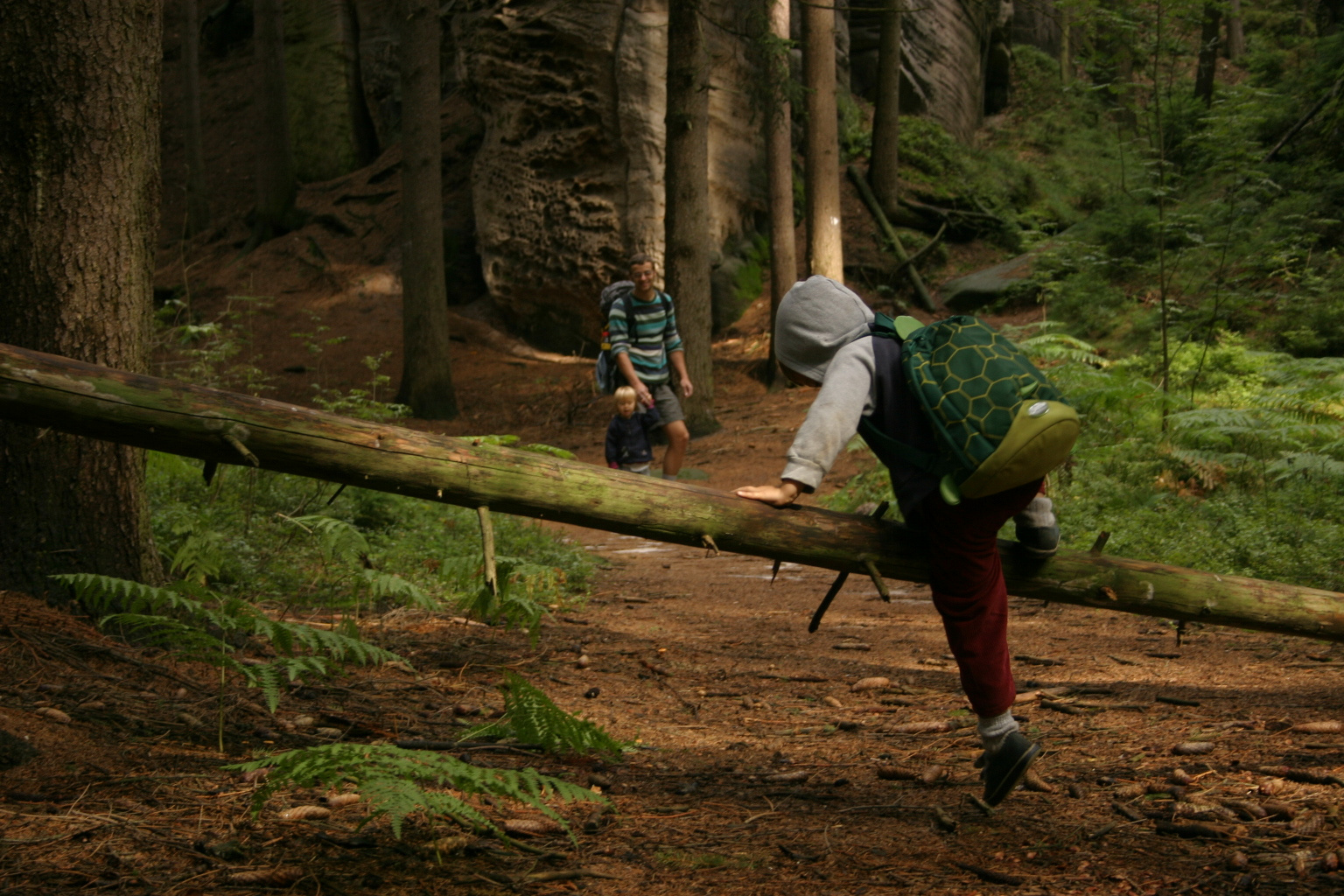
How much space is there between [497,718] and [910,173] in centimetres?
2080

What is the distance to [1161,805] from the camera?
3258 mm

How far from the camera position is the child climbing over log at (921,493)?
330cm

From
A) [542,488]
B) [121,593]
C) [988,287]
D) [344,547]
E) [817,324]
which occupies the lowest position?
[121,593]

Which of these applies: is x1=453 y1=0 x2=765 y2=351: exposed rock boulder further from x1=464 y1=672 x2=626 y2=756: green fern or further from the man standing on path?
x1=464 y1=672 x2=626 y2=756: green fern

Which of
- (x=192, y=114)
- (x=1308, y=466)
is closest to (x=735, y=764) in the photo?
(x=1308, y=466)

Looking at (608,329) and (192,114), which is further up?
(192,114)

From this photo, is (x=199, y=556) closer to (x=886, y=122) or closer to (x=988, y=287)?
(x=988, y=287)

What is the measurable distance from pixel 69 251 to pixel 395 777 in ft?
10.0

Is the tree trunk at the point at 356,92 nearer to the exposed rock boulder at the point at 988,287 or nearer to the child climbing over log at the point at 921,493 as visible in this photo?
the exposed rock boulder at the point at 988,287

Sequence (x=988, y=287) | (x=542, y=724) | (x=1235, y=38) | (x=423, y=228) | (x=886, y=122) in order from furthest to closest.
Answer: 1. (x=1235, y=38)
2. (x=886, y=122)
3. (x=988, y=287)
4. (x=423, y=228)
5. (x=542, y=724)

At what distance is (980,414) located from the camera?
3.22m

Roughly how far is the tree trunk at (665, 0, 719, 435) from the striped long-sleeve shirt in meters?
5.53

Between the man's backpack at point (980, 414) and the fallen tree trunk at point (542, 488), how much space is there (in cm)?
42

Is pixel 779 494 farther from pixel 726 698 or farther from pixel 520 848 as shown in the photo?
pixel 726 698
